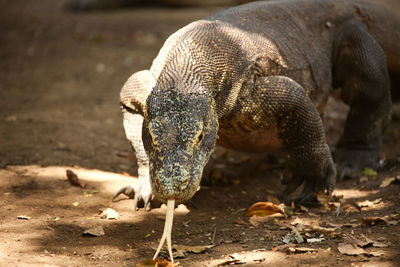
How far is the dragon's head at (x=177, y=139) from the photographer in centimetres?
253

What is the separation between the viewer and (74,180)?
12.8 ft

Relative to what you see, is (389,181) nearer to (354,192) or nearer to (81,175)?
(354,192)

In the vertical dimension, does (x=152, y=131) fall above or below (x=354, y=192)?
above

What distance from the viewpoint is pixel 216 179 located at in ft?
15.1

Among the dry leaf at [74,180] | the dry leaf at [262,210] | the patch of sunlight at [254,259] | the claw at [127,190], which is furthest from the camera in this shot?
the dry leaf at [74,180]

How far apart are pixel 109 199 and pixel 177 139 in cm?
130

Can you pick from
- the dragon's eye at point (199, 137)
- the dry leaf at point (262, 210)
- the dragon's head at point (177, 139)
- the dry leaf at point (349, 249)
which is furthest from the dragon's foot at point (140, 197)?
the dry leaf at point (349, 249)

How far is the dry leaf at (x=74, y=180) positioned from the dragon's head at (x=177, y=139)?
3.74ft

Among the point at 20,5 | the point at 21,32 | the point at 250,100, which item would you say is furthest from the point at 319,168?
the point at 20,5

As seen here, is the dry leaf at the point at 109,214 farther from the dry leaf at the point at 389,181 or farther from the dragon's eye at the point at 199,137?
the dry leaf at the point at 389,181

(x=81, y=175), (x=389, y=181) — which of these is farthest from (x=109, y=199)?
(x=389, y=181)

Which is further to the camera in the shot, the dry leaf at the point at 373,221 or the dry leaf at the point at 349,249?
the dry leaf at the point at 373,221

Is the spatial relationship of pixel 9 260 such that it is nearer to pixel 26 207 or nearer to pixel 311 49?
pixel 26 207

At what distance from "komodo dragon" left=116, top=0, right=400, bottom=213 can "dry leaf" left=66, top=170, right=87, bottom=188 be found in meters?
0.37
